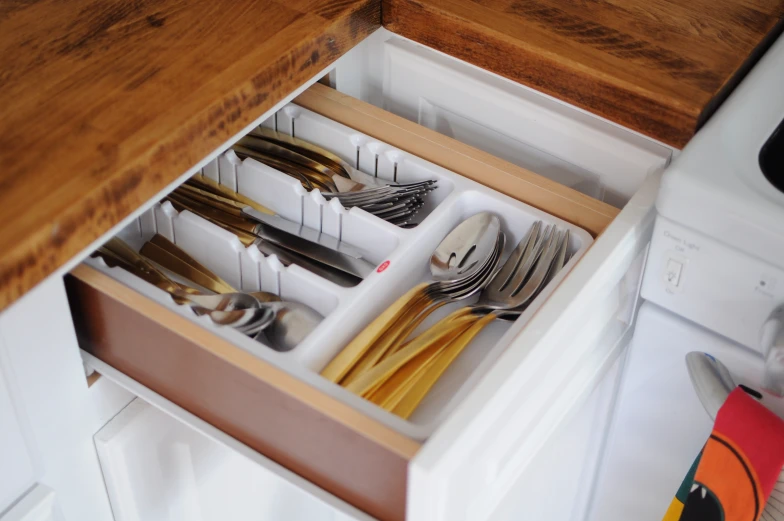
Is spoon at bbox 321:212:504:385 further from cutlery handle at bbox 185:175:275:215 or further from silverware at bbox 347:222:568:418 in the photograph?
cutlery handle at bbox 185:175:275:215


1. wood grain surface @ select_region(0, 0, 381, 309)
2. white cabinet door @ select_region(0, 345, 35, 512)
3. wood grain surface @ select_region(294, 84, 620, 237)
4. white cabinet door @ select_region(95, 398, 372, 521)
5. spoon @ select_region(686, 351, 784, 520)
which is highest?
wood grain surface @ select_region(0, 0, 381, 309)

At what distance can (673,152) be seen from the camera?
0.76 meters

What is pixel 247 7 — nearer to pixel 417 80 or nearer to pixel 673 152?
pixel 417 80

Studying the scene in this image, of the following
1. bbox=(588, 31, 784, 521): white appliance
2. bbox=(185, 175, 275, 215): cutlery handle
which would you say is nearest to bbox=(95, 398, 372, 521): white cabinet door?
bbox=(185, 175, 275, 215): cutlery handle

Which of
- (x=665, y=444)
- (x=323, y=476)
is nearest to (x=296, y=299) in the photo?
(x=323, y=476)

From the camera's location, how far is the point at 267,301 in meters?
0.71

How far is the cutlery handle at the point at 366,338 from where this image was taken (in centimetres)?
65

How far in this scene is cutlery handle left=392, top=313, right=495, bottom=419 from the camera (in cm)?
64

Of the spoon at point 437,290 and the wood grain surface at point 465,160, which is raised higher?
the wood grain surface at point 465,160

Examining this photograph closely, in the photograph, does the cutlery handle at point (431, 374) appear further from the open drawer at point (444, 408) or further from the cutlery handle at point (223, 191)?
the cutlery handle at point (223, 191)

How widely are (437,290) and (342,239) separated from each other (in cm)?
11

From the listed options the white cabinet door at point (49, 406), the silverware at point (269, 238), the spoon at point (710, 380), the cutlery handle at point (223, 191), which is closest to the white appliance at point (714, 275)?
the spoon at point (710, 380)

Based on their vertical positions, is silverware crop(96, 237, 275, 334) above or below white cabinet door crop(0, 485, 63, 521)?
above

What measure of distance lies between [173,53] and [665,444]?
1.89ft
